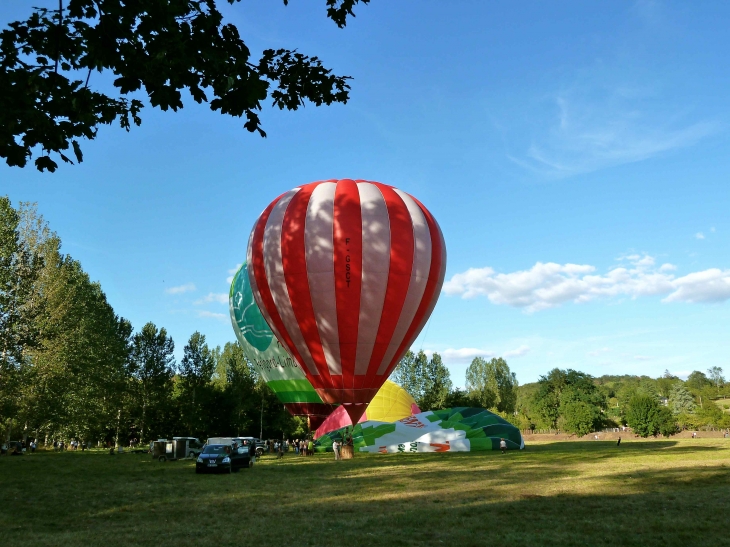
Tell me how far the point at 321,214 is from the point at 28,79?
20723 mm

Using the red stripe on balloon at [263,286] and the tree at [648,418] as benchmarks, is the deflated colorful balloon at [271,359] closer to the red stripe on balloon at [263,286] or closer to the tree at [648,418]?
the red stripe on balloon at [263,286]

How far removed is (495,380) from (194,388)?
5827cm

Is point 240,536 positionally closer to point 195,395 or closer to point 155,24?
point 155,24

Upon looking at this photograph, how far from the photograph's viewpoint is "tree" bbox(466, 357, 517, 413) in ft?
321

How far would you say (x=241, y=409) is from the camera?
6100 centimetres

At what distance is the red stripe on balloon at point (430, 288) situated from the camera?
2855 cm

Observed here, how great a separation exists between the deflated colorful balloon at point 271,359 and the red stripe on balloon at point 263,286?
1496 centimetres

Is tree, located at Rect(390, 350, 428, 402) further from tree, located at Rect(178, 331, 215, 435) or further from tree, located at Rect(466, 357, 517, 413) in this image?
tree, located at Rect(178, 331, 215, 435)

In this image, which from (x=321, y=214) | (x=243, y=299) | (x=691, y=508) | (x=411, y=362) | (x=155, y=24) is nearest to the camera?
(x=155, y=24)

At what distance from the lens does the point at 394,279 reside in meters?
26.8

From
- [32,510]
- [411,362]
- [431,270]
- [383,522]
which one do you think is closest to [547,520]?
[383,522]

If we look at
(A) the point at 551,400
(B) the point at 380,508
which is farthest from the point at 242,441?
(A) the point at 551,400

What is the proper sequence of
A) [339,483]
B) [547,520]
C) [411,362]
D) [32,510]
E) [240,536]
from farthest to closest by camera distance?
[411,362] → [339,483] → [32,510] → [547,520] → [240,536]

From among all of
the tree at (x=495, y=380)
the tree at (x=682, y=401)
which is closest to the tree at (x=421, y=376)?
the tree at (x=495, y=380)
